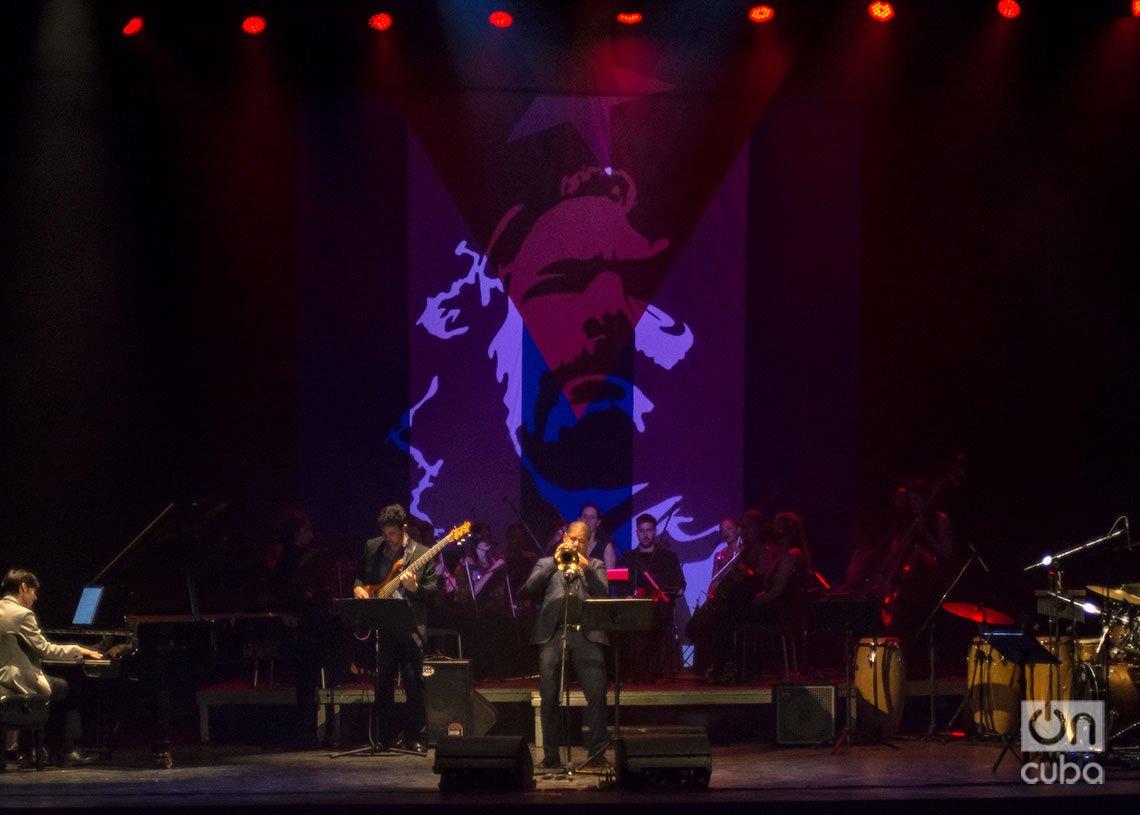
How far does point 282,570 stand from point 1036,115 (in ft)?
25.6

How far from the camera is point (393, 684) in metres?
9.74

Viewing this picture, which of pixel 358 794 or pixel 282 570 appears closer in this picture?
pixel 358 794

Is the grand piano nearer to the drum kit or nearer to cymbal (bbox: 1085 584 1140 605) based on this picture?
the drum kit

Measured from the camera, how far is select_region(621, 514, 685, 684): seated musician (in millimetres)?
11414

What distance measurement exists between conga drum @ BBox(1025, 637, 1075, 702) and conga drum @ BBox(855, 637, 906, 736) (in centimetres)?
120

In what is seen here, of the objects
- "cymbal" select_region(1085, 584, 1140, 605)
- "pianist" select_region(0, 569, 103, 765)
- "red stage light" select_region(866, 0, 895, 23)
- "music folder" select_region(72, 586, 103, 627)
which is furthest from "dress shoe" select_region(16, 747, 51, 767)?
"red stage light" select_region(866, 0, 895, 23)

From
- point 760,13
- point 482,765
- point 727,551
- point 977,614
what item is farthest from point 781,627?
point 760,13

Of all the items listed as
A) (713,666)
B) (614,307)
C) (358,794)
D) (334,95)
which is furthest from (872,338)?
(358,794)

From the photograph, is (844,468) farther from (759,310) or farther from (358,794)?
(358,794)

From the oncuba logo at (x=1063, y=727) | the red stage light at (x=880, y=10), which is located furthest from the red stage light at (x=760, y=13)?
the oncuba logo at (x=1063, y=727)

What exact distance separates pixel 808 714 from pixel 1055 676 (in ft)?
5.98

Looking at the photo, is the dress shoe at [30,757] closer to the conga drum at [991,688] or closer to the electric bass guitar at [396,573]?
the electric bass guitar at [396,573]

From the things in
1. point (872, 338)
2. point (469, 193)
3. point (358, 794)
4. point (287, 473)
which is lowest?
point (358, 794)

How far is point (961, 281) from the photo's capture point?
12.8 meters
